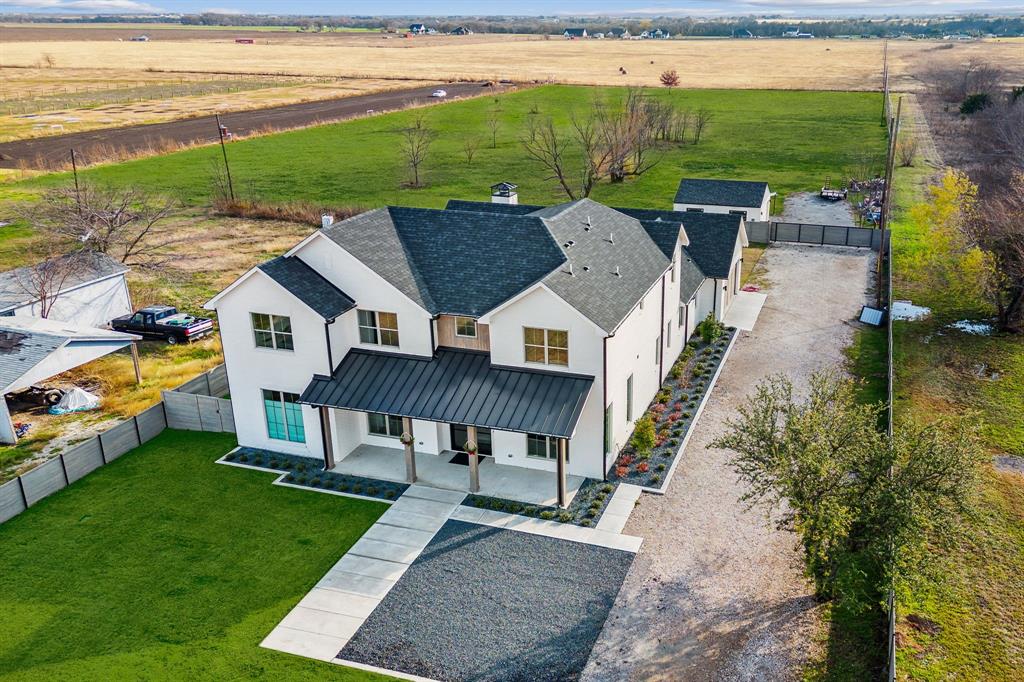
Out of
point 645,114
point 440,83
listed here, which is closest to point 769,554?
point 645,114

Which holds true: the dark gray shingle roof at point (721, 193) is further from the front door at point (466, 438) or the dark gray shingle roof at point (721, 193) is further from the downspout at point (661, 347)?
the front door at point (466, 438)

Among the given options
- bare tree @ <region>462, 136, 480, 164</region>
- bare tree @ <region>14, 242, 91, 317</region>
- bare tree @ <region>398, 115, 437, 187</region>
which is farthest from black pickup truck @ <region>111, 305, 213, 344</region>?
bare tree @ <region>462, 136, 480, 164</region>

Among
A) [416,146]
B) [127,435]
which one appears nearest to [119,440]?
[127,435]

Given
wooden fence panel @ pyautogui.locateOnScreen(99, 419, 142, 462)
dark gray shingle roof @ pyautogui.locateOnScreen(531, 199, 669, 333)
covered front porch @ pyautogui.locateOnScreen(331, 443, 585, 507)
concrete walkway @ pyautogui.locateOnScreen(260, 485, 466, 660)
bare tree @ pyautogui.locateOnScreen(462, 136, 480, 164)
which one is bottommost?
concrete walkway @ pyautogui.locateOnScreen(260, 485, 466, 660)

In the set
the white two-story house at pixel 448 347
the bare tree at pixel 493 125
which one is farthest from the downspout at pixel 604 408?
the bare tree at pixel 493 125

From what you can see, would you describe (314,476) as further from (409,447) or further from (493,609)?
(493,609)

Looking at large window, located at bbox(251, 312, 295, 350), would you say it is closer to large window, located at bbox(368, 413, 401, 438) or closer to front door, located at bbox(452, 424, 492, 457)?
large window, located at bbox(368, 413, 401, 438)

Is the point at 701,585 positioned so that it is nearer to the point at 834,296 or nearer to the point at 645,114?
the point at 834,296

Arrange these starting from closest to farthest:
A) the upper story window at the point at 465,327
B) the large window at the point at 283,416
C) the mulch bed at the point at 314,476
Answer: the mulch bed at the point at 314,476
the upper story window at the point at 465,327
the large window at the point at 283,416
